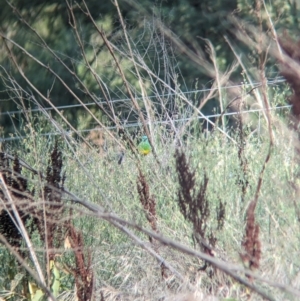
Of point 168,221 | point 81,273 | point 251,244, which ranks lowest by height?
point 168,221

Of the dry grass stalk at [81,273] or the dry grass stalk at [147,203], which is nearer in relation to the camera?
the dry grass stalk at [81,273]

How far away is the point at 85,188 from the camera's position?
6090 mm

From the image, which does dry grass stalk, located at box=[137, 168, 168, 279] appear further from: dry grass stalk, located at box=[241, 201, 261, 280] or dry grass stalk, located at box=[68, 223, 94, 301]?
dry grass stalk, located at box=[241, 201, 261, 280]

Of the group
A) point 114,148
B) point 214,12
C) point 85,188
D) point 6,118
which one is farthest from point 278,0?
point 85,188

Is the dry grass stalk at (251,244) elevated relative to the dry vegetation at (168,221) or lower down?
elevated

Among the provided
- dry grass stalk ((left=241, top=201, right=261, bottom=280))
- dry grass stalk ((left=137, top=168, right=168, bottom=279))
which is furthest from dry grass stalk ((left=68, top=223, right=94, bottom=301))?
dry grass stalk ((left=241, top=201, right=261, bottom=280))

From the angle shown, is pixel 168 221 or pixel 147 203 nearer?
pixel 147 203

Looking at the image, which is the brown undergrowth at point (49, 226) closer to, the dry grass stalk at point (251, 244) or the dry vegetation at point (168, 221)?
the dry vegetation at point (168, 221)

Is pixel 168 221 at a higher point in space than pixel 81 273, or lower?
lower

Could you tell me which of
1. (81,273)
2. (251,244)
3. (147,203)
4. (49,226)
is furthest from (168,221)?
(251,244)

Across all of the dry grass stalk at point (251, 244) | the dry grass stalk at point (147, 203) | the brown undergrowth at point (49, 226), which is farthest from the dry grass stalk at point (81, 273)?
the dry grass stalk at point (251, 244)

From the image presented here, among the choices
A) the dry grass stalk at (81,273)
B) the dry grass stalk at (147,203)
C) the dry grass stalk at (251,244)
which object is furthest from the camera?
the dry grass stalk at (147,203)

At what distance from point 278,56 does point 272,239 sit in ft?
3.90

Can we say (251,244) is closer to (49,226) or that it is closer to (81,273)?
(81,273)
